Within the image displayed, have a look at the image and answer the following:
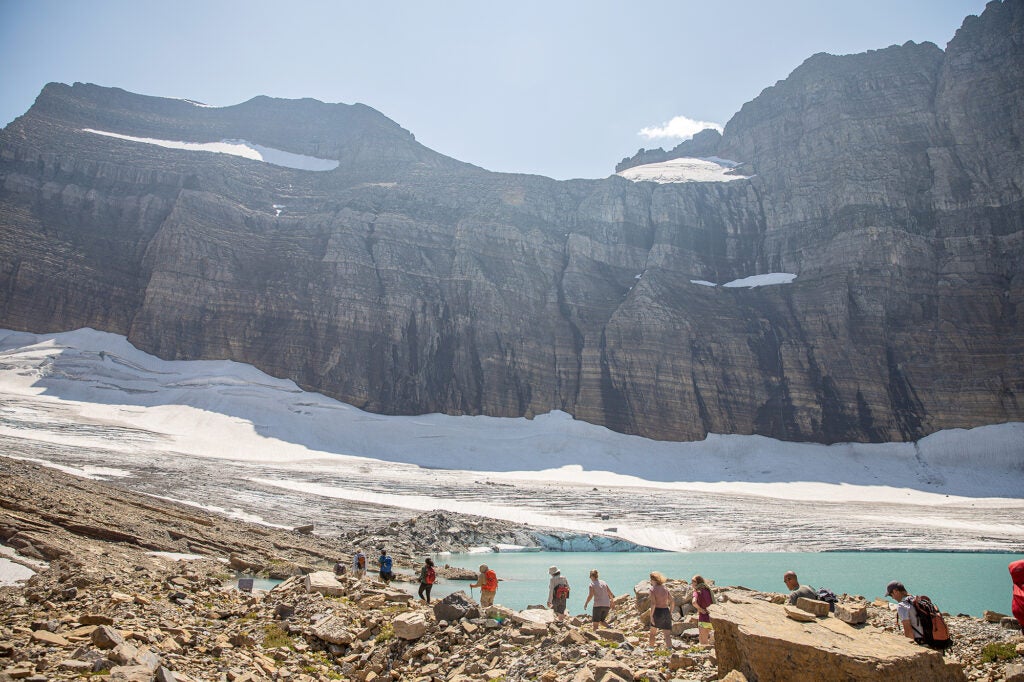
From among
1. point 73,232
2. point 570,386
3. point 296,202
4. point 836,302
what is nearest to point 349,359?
point 570,386

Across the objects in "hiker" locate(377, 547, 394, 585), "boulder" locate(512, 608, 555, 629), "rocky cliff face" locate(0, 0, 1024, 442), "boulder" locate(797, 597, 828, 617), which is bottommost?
"hiker" locate(377, 547, 394, 585)

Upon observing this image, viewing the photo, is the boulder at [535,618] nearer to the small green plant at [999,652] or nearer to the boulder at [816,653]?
the boulder at [816,653]

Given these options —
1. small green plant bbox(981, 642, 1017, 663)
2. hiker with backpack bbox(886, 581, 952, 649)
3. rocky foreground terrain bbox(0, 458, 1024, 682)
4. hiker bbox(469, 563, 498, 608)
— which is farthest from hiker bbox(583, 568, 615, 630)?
small green plant bbox(981, 642, 1017, 663)

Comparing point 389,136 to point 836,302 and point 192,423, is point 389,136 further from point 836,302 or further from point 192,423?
point 836,302

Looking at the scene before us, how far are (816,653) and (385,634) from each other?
259 inches

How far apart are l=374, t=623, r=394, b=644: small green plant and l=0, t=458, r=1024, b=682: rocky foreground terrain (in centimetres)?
2

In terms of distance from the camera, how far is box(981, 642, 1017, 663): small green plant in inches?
316

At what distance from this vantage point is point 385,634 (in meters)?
10.0

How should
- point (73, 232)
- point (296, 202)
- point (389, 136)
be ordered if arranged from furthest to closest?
point (389, 136) < point (296, 202) < point (73, 232)

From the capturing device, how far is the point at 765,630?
277 inches

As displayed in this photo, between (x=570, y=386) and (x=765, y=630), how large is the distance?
61.5 m

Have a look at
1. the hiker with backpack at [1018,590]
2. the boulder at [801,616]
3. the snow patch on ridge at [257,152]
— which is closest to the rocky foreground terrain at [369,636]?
the boulder at [801,616]

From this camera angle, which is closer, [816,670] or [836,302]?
[816,670]

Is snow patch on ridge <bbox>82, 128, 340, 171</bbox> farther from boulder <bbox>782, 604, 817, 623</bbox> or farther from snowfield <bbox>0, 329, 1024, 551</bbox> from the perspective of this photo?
boulder <bbox>782, 604, 817, 623</bbox>
